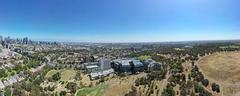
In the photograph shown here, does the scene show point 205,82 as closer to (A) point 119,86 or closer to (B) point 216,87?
(B) point 216,87

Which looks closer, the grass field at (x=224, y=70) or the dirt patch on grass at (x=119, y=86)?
the grass field at (x=224, y=70)

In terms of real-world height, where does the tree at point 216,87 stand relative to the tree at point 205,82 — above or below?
below

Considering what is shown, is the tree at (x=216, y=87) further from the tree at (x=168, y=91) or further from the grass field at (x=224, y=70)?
the tree at (x=168, y=91)

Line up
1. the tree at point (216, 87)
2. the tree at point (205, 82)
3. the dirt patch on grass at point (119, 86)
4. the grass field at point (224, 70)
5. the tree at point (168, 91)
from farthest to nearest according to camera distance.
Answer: the tree at point (205, 82) < the dirt patch on grass at point (119, 86) < the grass field at point (224, 70) < the tree at point (216, 87) < the tree at point (168, 91)

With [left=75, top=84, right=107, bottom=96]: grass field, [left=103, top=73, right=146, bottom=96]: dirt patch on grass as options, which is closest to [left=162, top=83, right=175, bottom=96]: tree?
[left=103, top=73, right=146, bottom=96]: dirt patch on grass

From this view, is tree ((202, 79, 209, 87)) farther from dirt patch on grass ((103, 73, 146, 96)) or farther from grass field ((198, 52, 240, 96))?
dirt patch on grass ((103, 73, 146, 96))

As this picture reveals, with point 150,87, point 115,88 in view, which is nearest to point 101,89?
point 115,88

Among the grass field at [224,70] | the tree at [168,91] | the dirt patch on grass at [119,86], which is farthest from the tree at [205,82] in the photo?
the dirt patch on grass at [119,86]

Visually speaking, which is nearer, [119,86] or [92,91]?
[92,91]

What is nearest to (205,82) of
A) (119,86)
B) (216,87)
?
(216,87)

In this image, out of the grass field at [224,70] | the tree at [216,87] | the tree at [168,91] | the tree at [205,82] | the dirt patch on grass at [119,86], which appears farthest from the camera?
the tree at [205,82]
